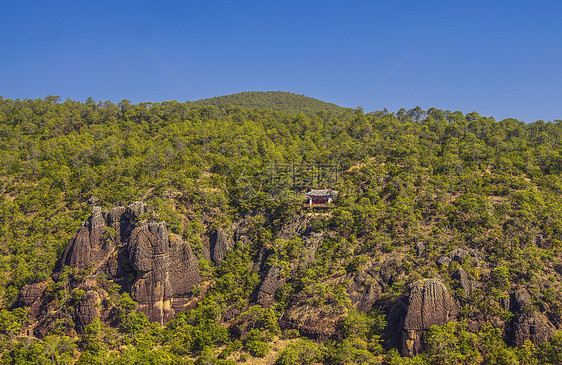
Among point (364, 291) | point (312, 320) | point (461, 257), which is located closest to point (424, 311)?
point (364, 291)

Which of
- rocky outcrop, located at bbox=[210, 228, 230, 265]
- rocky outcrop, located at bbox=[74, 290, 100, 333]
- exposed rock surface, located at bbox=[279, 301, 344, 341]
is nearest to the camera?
exposed rock surface, located at bbox=[279, 301, 344, 341]

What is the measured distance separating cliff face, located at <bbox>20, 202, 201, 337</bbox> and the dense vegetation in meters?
Result: 2.02

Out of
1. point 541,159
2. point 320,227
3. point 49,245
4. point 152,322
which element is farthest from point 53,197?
point 541,159

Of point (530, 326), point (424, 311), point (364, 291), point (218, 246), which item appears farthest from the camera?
point (218, 246)

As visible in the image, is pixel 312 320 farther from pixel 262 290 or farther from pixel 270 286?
pixel 262 290

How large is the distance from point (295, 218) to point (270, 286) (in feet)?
41.4

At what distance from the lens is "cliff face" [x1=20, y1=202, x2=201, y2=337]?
4912cm

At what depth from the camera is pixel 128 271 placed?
2048 inches

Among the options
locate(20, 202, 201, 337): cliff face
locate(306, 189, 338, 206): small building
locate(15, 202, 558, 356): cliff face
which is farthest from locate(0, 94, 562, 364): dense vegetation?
locate(306, 189, 338, 206): small building

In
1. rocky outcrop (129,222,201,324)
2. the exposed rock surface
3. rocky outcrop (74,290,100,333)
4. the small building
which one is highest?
the small building

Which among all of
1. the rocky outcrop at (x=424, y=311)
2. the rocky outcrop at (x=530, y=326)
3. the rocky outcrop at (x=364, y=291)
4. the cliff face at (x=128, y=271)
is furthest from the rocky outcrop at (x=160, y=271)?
the rocky outcrop at (x=530, y=326)

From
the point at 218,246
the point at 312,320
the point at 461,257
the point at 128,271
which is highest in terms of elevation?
the point at 218,246

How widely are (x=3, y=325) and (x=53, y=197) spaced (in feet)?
84.5

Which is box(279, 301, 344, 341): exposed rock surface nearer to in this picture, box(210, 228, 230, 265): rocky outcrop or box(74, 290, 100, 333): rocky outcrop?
box(210, 228, 230, 265): rocky outcrop
